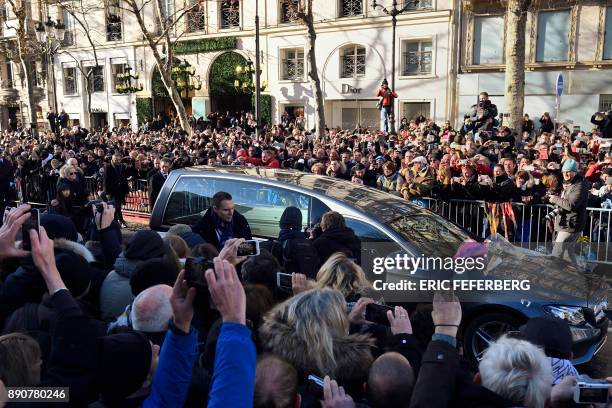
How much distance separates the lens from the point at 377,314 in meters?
3.48

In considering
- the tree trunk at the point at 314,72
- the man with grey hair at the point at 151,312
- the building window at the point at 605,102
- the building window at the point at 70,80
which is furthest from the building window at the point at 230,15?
the man with grey hair at the point at 151,312

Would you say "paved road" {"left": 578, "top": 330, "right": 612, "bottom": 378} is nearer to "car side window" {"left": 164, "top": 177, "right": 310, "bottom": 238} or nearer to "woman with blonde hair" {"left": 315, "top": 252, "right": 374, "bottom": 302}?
"woman with blonde hair" {"left": 315, "top": 252, "right": 374, "bottom": 302}

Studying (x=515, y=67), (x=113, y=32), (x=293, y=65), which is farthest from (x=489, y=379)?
(x=113, y=32)

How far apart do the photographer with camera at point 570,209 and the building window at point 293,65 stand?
2255 cm

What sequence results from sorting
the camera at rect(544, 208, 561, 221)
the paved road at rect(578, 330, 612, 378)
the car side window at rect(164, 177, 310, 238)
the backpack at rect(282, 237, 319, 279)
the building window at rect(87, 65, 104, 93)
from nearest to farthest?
the backpack at rect(282, 237, 319, 279) → the paved road at rect(578, 330, 612, 378) → the car side window at rect(164, 177, 310, 238) → the camera at rect(544, 208, 561, 221) → the building window at rect(87, 65, 104, 93)

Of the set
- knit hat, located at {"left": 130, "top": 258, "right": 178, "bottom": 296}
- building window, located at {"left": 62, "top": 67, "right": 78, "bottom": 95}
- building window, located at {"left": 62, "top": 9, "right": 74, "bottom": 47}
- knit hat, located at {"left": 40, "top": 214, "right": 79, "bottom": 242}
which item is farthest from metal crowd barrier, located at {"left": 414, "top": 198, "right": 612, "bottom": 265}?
building window, located at {"left": 62, "top": 9, "right": 74, "bottom": 47}

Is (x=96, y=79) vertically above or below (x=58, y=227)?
above

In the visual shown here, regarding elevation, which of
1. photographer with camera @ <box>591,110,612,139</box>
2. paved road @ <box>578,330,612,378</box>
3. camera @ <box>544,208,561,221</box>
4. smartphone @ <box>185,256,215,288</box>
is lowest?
paved road @ <box>578,330,612,378</box>

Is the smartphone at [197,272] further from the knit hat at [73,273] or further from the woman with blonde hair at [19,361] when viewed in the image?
the knit hat at [73,273]

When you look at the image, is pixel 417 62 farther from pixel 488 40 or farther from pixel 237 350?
pixel 237 350

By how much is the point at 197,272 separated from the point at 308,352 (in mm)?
680

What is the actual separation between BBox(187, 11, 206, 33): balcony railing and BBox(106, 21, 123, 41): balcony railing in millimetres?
5708

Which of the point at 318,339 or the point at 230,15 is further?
the point at 230,15

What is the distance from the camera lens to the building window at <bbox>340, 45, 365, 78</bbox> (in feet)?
89.4
